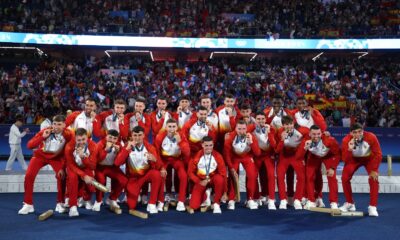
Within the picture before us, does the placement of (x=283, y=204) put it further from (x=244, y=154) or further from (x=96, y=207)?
(x=96, y=207)

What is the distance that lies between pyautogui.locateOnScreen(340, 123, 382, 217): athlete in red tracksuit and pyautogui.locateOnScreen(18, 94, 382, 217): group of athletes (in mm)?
16

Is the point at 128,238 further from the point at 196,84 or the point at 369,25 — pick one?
the point at 369,25

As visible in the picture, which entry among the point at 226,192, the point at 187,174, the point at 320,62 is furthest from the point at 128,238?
the point at 320,62

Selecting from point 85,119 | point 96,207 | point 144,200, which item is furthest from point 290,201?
point 85,119

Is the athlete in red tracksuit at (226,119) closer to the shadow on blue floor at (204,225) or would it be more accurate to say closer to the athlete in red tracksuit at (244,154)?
the athlete in red tracksuit at (244,154)

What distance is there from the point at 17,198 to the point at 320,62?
75.7ft

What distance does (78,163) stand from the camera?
7352 mm

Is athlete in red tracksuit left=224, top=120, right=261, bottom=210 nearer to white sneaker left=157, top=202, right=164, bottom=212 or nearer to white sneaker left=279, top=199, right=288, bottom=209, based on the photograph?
white sneaker left=279, top=199, right=288, bottom=209

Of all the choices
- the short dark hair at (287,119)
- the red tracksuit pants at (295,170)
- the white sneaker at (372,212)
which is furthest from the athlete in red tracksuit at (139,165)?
the white sneaker at (372,212)

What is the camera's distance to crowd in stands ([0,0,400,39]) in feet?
86.3

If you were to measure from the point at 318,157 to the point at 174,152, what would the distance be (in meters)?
2.54

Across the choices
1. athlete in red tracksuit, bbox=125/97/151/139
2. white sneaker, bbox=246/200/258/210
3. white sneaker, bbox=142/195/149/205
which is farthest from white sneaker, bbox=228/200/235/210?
athlete in red tracksuit, bbox=125/97/151/139

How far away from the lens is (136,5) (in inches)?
1126

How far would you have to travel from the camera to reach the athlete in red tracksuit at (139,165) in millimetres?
7400
